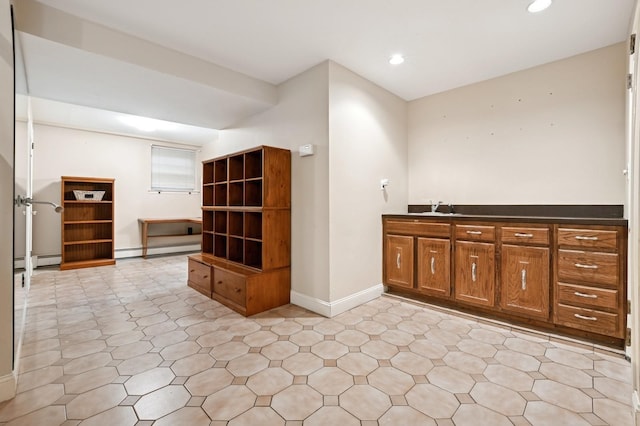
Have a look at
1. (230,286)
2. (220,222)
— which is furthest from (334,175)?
(220,222)

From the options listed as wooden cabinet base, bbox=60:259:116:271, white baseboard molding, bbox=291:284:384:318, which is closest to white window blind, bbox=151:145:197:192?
wooden cabinet base, bbox=60:259:116:271

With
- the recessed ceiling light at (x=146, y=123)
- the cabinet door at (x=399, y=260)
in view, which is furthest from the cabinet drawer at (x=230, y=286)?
the recessed ceiling light at (x=146, y=123)

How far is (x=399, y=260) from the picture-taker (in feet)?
11.5

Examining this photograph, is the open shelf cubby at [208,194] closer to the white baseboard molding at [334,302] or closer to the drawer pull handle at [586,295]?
the white baseboard molding at [334,302]

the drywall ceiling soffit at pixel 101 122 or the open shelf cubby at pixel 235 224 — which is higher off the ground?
the drywall ceiling soffit at pixel 101 122

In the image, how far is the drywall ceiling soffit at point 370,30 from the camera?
2188mm

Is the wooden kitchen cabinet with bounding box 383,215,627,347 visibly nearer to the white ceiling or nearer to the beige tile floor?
the beige tile floor

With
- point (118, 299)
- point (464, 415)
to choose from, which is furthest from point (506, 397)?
point (118, 299)

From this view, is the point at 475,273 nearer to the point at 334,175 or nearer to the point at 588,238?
the point at 588,238

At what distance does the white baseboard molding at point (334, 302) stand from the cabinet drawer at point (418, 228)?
29.0 inches

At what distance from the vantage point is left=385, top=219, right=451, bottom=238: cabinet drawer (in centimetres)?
316

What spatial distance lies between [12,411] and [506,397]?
8.95 ft

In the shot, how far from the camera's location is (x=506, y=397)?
5.58ft

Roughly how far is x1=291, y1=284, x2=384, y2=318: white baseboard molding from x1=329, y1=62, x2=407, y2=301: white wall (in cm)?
6
